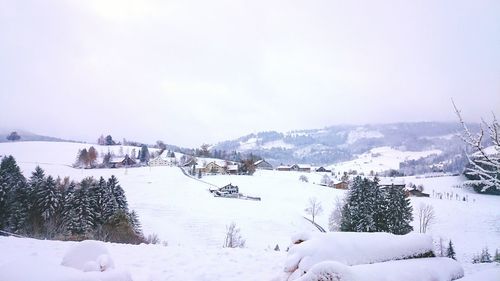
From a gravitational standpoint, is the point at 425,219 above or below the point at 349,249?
below

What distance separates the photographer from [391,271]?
6.46m

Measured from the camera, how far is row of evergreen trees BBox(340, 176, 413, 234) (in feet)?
119

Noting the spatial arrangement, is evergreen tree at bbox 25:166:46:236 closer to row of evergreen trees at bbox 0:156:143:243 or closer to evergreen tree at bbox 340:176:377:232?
row of evergreen trees at bbox 0:156:143:243

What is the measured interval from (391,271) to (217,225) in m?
43.0

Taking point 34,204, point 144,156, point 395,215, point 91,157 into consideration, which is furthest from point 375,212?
point 144,156

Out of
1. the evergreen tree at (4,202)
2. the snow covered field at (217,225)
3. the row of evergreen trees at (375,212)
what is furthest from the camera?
the row of evergreen trees at (375,212)

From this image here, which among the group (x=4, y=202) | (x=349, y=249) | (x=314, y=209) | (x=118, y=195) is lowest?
(x=314, y=209)

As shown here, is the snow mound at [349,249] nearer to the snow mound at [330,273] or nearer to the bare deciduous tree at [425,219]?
the snow mound at [330,273]

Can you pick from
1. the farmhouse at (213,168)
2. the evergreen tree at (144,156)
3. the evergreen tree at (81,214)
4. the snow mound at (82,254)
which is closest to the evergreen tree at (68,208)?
the evergreen tree at (81,214)

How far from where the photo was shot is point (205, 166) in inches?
4867

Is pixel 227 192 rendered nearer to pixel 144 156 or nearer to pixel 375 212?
pixel 375 212

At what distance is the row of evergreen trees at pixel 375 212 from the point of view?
1423 inches

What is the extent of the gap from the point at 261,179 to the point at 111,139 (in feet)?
357

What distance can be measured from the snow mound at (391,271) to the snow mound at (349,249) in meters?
0.29
